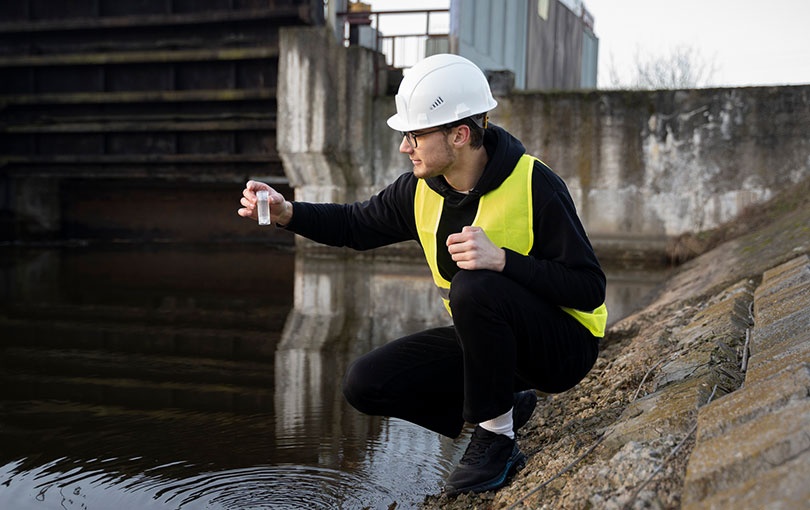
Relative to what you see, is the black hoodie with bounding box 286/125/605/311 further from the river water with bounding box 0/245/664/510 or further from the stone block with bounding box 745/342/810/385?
the river water with bounding box 0/245/664/510

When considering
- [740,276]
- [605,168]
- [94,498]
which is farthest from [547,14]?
[94,498]

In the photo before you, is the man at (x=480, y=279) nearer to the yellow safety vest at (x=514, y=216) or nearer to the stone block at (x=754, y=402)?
the yellow safety vest at (x=514, y=216)

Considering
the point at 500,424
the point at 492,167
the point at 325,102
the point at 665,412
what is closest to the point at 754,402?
the point at 665,412

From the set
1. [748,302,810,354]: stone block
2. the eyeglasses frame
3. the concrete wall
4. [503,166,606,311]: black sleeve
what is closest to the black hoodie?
[503,166,606,311]: black sleeve

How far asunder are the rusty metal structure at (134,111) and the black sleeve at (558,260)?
9.01 meters

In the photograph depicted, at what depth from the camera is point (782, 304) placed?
278 cm

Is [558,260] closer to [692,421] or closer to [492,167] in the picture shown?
[492,167]

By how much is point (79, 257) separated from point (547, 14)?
28.5ft

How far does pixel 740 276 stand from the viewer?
4.45 meters

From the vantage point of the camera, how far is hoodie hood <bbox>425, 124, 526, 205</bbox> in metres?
2.31

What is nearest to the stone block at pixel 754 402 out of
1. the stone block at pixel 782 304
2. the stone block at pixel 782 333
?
the stone block at pixel 782 333

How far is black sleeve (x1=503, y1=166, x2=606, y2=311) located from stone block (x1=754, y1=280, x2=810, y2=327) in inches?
28.3

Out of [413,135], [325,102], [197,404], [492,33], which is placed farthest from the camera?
[492,33]

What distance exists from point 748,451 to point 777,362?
2.16 ft
